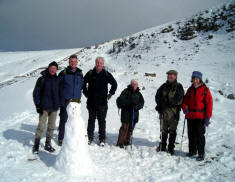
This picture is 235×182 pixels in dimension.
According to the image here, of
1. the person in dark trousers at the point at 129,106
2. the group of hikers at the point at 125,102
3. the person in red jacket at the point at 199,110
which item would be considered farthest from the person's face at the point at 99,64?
the person in red jacket at the point at 199,110

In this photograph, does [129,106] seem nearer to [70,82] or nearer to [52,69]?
[70,82]

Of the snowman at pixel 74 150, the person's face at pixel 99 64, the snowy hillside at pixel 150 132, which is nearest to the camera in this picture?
the snowman at pixel 74 150

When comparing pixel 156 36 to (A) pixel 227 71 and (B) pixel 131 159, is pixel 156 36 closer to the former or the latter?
(A) pixel 227 71

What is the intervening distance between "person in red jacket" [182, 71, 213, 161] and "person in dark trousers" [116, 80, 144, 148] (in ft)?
4.87

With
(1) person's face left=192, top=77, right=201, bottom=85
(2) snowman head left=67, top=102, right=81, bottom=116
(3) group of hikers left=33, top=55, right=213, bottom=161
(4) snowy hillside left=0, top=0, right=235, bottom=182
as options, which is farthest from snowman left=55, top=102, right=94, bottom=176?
(1) person's face left=192, top=77, right=201, bottom=85

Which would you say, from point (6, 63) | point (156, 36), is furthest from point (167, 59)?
point (6, 63)

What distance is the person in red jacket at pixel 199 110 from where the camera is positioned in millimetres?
4953

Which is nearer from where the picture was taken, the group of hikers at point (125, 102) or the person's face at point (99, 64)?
the group of hikers at point (125, 102)

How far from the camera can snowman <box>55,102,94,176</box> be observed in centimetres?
417

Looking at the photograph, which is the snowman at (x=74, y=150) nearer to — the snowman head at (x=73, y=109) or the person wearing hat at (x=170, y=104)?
the snowman head at (x=73, y=109)

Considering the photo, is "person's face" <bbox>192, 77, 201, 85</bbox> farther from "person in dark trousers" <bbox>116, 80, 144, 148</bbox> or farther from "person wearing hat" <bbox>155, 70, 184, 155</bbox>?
"person in dark trousers" <bbox>116, 80, 144, 148</bbox>

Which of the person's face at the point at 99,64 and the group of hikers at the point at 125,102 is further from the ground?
the person's face at the point at 99,64

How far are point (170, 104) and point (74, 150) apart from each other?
2909 millimetres

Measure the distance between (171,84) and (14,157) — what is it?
4.69 metres
